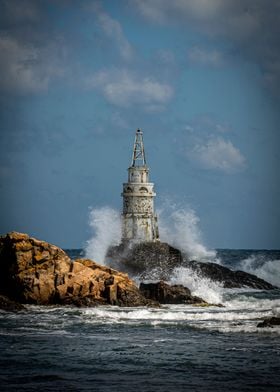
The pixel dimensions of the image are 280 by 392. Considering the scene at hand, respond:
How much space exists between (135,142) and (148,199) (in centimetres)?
682

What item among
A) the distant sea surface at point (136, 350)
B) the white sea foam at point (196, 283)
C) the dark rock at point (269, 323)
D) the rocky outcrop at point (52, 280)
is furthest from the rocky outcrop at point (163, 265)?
the dark rock at point (269, 323)

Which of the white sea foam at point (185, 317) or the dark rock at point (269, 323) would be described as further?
the white sea foam at point (185, 317)

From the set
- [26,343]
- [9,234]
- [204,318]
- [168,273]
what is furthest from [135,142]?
[26,343]

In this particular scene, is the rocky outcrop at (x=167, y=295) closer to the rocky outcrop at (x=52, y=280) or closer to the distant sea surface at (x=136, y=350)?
the rocky outcrop at (x=52, y=280)

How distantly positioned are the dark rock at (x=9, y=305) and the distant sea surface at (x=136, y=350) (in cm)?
91

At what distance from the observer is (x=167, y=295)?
3869 cm

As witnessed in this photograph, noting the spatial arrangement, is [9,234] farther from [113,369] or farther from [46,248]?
→ [113,369]

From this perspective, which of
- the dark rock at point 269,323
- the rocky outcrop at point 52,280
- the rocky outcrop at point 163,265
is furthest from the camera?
the rocky outcrop at point 163,265

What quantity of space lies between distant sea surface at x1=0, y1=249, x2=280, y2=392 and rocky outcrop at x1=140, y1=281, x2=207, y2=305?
4.02 meters

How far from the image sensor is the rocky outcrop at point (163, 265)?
5650cm

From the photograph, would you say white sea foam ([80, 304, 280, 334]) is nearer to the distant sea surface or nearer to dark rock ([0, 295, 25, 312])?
the distant sea surface

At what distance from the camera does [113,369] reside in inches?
768

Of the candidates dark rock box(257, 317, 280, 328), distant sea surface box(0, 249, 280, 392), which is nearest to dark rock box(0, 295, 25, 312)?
distant sea surface box(0, 249, 280, 392)

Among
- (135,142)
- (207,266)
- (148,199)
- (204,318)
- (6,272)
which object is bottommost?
(204,318)
